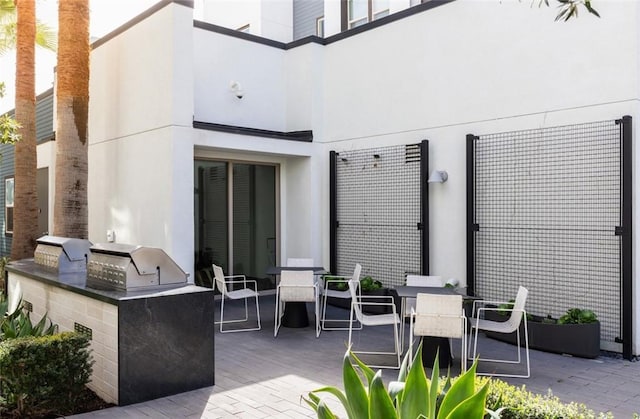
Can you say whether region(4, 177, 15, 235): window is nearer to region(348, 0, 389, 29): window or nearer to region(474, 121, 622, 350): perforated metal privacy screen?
region(348, 0, 389, 29): window

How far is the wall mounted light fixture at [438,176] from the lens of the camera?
25.3 feet

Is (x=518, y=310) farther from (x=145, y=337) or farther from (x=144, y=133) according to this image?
(x=144, y=133)

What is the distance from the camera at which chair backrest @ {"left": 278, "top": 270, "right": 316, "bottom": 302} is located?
6.68m

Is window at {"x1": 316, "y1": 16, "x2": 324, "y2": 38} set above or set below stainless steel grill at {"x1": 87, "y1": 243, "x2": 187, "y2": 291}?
above

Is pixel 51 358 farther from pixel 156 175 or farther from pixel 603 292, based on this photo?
pixel 603 292

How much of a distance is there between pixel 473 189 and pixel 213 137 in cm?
395

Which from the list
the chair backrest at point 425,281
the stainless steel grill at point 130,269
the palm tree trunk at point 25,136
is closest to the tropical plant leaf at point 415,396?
the stainless steel grill at point 130,269

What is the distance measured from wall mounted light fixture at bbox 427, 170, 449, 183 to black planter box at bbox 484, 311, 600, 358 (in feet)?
7.66

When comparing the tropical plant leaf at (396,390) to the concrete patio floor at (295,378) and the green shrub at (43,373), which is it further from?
the green shrub at (43,373)

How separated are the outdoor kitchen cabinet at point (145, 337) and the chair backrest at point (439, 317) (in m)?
1.93

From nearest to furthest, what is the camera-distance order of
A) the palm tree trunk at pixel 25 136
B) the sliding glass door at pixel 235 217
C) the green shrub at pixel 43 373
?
1. the green shrub at pixel 43 373
2. the sliding glass door at pixel 235 217
3. the palm tree trunk at pixel 25 136

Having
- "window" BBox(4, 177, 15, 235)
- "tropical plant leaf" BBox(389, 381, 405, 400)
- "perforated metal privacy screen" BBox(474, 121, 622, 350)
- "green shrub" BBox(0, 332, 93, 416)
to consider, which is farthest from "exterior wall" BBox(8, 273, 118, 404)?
"window" BBox(4, 177, 15, 235)

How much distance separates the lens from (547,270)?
6719 millimetres

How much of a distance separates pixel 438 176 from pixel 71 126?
5585 millimetres
